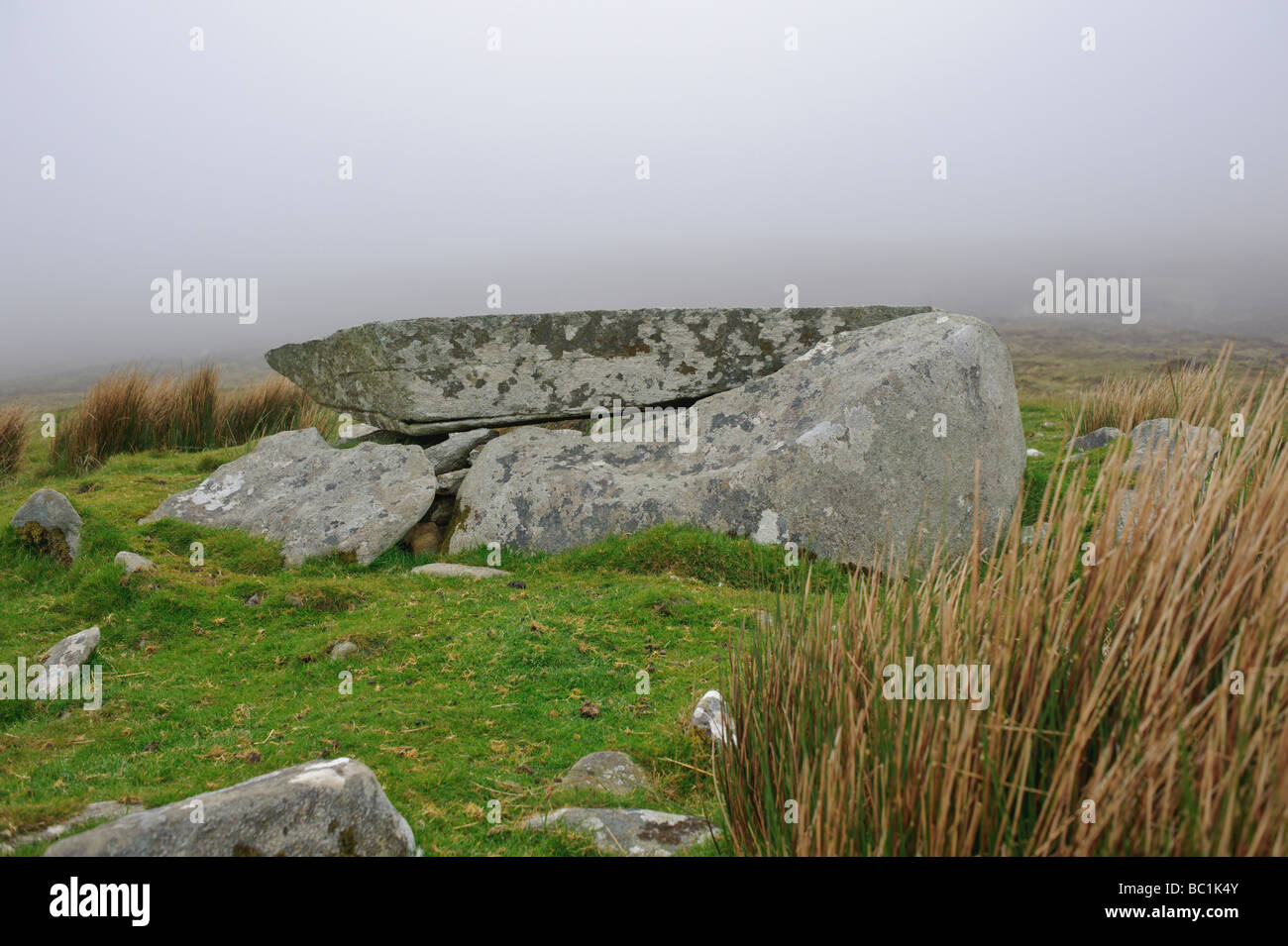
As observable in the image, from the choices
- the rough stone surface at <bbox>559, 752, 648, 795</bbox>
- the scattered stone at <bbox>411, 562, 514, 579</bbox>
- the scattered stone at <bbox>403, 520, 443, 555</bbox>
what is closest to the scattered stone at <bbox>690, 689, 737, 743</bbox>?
the rough stone surface at <bbox>559, 752, 648, 795</bbox>

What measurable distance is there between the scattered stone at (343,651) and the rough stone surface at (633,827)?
2.88 meters

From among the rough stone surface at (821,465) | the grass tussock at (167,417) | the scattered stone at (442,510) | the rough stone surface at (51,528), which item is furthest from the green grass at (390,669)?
the grass tussock at (167,417)

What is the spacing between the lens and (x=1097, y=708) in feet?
8.13

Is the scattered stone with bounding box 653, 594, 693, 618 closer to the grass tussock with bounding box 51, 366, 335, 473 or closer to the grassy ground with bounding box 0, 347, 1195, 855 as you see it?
the grassy ground with bounding box 0, 347, 1195, 855

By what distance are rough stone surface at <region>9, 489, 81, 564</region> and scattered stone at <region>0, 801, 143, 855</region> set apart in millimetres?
4868

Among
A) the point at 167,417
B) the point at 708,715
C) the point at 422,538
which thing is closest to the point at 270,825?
the point at 708,715

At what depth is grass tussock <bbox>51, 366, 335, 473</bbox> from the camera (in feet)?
44.7

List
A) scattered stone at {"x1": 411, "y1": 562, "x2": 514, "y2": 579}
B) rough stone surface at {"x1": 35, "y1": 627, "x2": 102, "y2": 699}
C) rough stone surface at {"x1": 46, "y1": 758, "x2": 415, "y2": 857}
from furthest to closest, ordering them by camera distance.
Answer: scattered stone at {"x1": 411, "y1": 562, "x2": 514, "y2": 579} → rough stone surface at {"x1": 35, "y1": 627, "x2": 102, "y2": 699} → rough stone surface at {"x1": 46, "y1": 758, "x2": 415, "y2": 857}

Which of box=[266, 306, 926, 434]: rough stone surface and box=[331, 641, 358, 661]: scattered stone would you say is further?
box=[266, 306, 926, 434]: rough stone surface

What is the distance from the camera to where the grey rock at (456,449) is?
10.4 metres

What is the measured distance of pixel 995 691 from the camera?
2.58 m

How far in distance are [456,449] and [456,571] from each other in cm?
286

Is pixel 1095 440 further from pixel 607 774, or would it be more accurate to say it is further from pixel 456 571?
pixel 607 774
